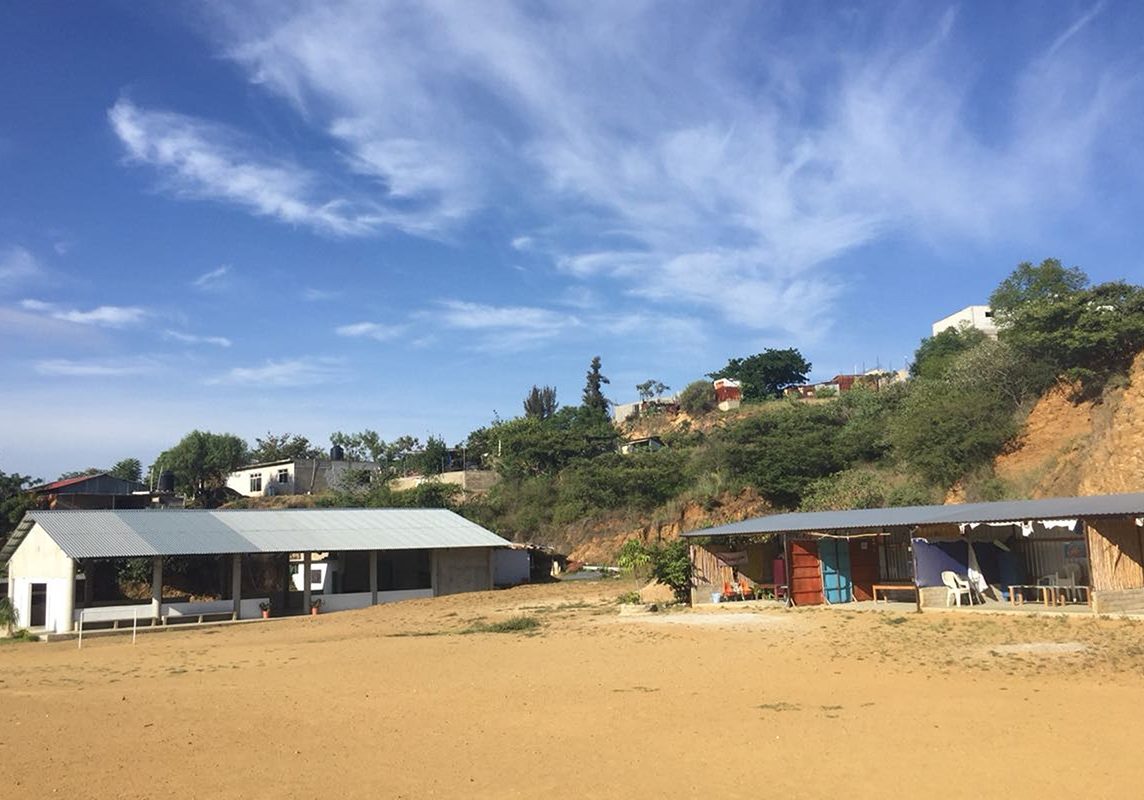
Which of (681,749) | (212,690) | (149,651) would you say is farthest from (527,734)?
(149,651)

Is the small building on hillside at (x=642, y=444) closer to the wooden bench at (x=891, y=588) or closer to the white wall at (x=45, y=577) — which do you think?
the wooden bench at (x=891, y=588)

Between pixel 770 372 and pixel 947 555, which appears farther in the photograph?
pixel 770 372

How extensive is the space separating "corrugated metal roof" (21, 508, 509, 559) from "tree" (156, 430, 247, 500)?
1573 inches

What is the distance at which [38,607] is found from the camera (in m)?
26.8

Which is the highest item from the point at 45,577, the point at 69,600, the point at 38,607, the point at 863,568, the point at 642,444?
the point at 642,444

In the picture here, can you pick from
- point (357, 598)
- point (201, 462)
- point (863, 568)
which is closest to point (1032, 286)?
point (863, 568)

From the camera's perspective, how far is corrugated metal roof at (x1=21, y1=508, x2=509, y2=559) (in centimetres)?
2675

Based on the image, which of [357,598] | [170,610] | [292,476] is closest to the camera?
[170,610]

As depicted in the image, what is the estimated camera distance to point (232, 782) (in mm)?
8297

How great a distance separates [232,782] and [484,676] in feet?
21.7

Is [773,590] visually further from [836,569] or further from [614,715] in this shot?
[614,715]

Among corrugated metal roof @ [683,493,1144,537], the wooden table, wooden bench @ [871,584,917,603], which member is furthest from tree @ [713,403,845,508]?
the wooden table

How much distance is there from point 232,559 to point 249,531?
203cm

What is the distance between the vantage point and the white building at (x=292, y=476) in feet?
226
